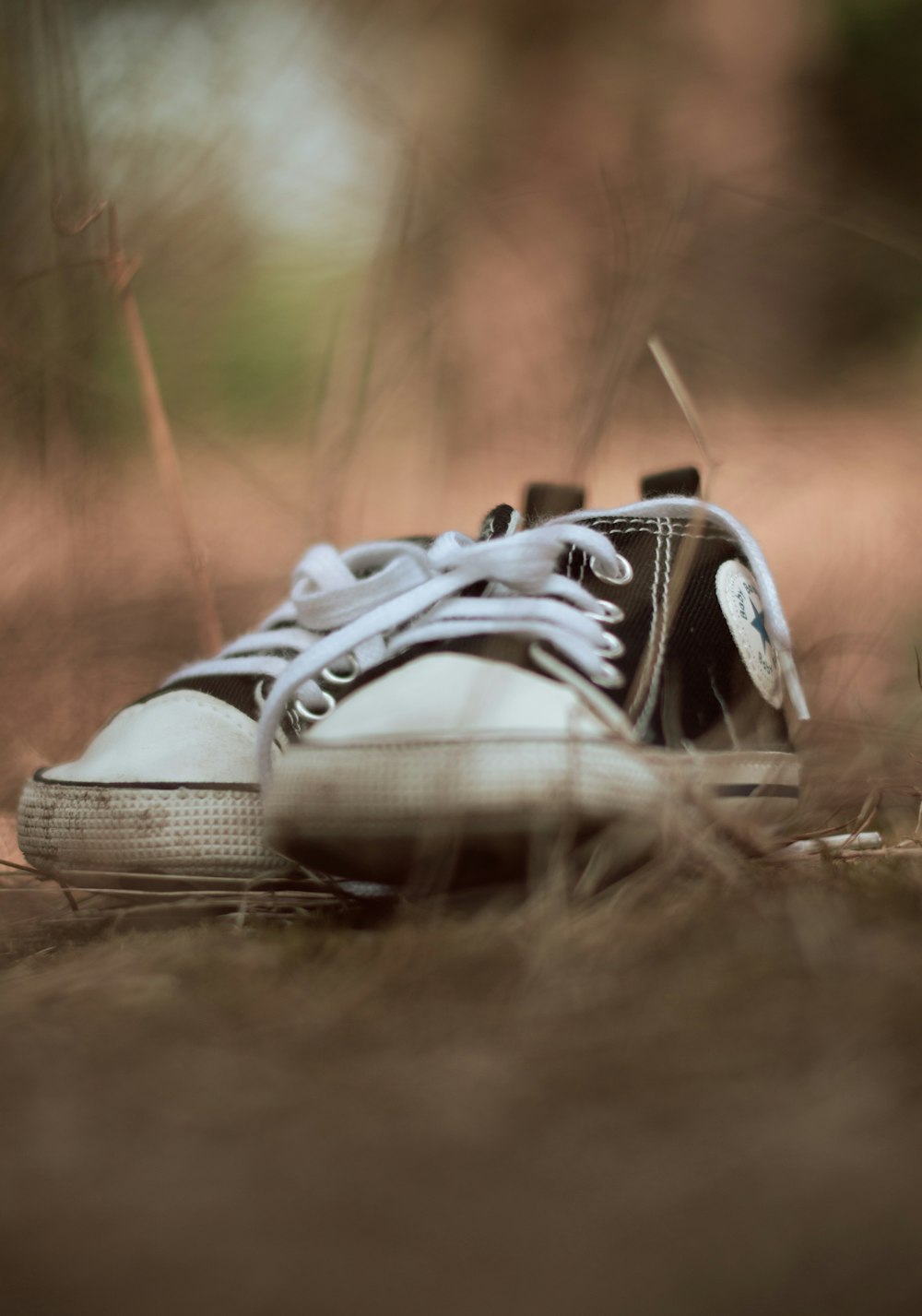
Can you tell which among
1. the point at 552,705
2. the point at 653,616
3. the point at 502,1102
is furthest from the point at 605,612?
the point at 502,1102

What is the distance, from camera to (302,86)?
973 millimetres

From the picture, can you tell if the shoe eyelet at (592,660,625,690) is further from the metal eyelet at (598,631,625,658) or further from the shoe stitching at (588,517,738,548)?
the shoe stitching at (588,517,738,548)

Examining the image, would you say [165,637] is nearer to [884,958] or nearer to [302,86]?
[302,86]

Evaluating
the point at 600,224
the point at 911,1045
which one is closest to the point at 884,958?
the point at 911,1045

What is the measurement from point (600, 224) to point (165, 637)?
0.69 m

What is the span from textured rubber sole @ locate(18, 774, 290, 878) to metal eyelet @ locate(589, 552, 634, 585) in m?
0.28

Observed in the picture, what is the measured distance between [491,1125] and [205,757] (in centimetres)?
49

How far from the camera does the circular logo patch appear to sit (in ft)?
2.59

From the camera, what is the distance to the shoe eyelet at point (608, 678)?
2.32 ft

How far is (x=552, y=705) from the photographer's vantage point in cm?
64

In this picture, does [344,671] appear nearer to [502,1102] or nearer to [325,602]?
[325,602]

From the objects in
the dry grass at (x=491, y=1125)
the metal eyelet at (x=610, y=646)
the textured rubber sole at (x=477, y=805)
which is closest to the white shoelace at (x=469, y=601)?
the metal eyelet at (x=610, y=646)

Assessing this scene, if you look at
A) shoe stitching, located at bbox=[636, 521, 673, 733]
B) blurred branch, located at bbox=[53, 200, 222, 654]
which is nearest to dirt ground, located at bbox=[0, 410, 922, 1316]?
shoe stitching, located at bbox=[636, 521, 673, 733]

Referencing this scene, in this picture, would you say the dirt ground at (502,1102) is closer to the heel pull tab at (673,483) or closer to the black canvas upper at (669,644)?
the black canvas upper at (669,644)
